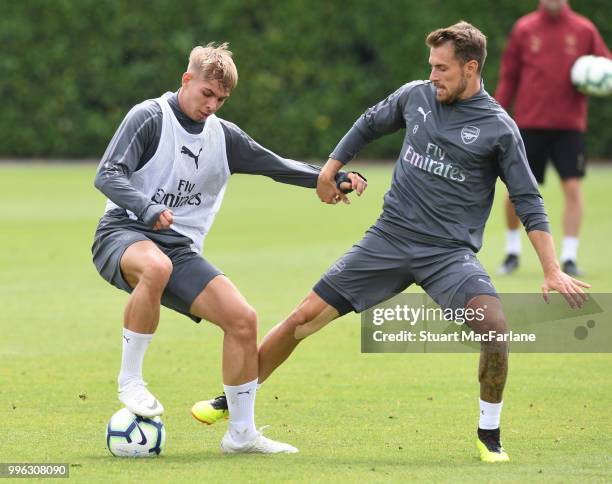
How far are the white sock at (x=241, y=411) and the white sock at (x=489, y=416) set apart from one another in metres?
1.17

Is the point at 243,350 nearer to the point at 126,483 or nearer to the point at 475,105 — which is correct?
the point at 126,483

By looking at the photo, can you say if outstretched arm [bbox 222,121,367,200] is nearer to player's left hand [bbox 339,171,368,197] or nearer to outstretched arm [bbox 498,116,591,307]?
player's left hand [bbox 339,171,368,197]

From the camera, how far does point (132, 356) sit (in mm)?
6746

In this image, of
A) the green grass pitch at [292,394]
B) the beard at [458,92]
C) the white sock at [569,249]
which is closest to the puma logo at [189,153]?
the beard at [458,92]

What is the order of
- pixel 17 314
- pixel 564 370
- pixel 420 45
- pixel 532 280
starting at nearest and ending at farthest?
pixel 564 370 → pixel 17 314 → pixel 532 280 → pixel 420 45

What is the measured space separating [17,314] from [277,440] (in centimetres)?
489

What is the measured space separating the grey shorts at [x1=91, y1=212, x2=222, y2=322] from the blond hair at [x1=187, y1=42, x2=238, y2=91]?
2.85 feet

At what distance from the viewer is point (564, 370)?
372 inches

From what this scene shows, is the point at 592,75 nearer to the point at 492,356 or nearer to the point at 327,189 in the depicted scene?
the point at 327,189

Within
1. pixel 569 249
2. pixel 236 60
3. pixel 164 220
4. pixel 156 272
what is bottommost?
pixel 156 272

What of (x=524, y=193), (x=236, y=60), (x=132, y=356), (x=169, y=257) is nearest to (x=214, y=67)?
(x=169, y=257)

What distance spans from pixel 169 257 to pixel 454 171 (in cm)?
160

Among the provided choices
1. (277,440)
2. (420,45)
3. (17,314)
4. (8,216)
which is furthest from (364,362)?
(420,45)

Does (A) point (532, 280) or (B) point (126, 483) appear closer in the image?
(B) point (126, 483)
